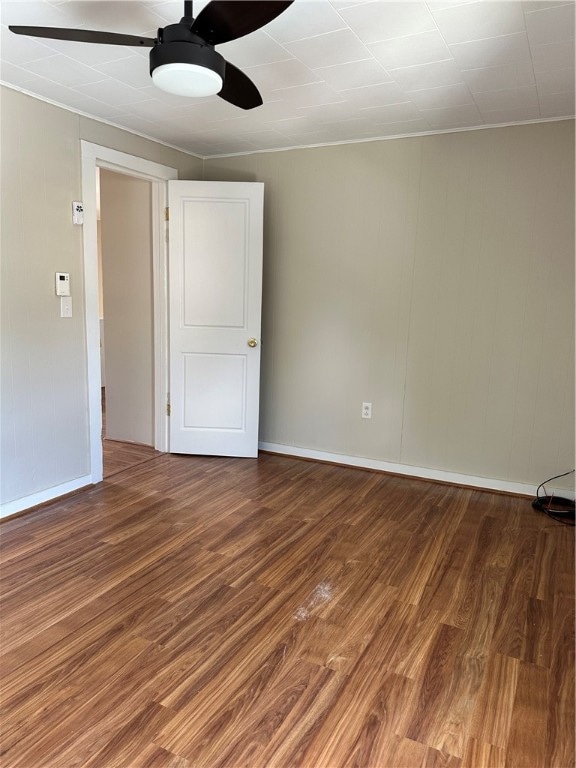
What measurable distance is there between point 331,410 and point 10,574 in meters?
2.46

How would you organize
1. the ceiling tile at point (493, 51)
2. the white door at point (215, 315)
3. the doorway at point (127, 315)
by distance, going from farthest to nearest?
the doorway at point (127, 315) → the white door at point (215, 315) → the ceiling tile at point (493, 51)

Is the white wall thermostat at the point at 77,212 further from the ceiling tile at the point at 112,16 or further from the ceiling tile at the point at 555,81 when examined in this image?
the ceiling tile at the point at 555,81

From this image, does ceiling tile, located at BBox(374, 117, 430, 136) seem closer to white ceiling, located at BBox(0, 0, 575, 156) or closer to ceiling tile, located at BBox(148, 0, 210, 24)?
white ceiling, located at BBox(0, 0, 575, 156)

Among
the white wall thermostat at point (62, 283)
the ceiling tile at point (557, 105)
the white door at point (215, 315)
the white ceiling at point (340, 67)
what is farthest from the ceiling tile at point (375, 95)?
the white wall thermostat at point (62, 283)

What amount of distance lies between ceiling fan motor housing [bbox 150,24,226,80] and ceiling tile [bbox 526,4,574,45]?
127 cm

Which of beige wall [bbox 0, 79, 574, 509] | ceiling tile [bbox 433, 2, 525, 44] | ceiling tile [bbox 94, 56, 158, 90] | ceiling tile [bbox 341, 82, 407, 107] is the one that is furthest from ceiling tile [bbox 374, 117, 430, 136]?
ceiling tile [bbox 94, 56, 158, 90]

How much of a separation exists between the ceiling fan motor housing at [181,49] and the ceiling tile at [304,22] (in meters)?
0.45

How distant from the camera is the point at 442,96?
2836 millimetres

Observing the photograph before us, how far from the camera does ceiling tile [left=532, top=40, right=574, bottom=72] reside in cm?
224

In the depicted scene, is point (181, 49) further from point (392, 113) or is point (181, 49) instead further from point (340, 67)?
point (392, 113)

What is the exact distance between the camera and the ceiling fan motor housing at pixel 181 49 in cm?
173

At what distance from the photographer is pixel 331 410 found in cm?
411

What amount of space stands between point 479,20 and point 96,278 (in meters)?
2.54

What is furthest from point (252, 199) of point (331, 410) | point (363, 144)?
point (331, 410)
